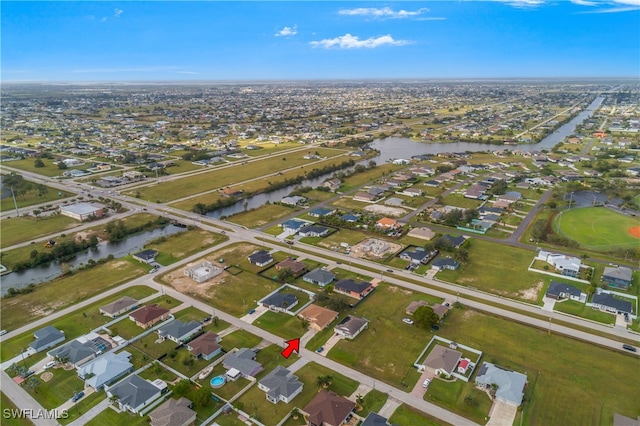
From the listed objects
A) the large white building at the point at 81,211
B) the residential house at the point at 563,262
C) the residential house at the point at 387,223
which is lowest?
the residential house at the point at 563,262

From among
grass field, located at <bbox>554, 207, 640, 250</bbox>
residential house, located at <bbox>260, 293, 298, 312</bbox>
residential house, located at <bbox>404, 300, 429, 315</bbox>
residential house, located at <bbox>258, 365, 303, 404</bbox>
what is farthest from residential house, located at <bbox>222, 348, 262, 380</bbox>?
grass field, located at <bbox>554, 207, 640, 250</bbox>

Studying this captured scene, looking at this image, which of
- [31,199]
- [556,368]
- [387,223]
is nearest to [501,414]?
[556,368]

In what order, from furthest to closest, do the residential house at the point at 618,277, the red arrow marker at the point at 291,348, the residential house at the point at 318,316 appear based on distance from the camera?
the residential house at the point at 618,277, the residential house at the point at 318,316, the red arrow marker at the point at 291,348

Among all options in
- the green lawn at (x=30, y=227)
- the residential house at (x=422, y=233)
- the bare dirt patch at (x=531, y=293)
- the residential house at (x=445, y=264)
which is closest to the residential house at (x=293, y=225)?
the residential house at (x=422, y=233)

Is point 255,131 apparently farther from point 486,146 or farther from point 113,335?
point 113,335

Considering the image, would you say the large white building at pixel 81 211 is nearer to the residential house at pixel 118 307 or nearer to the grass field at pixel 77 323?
the grass field at pixel 77 323

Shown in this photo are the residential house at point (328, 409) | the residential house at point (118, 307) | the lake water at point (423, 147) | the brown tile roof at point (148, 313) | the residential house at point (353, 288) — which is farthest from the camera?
the lake water at point (423, 147)
